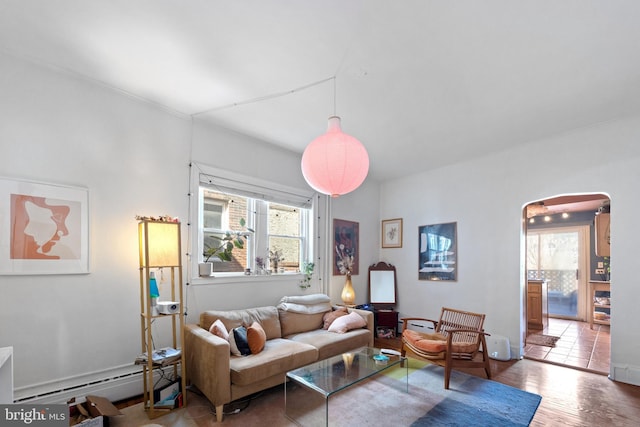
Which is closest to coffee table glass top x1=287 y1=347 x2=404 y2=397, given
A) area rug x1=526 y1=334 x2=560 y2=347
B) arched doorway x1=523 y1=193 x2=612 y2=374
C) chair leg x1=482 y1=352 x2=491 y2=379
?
chair leg x1=482 y1=352 x2=491 y2=379

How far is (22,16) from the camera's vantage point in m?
2.05

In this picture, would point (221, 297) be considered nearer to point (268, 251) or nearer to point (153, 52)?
point (268, 251)

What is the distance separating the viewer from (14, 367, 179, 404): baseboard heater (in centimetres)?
244

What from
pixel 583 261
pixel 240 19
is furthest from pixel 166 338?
pixel 583 261

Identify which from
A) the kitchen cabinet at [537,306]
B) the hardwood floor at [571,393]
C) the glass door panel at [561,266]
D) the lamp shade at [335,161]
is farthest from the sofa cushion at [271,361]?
the glass door panel at [561,266]

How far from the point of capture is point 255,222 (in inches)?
161

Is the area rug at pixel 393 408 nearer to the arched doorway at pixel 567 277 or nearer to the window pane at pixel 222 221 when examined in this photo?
the window pane at pixel 222 221

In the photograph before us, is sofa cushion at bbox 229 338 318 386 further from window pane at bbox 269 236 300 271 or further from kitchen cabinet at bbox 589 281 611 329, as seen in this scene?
kitchen cabinet at bbox 589 281 611 329

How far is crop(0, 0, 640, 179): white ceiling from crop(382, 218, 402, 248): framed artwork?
2271 mm

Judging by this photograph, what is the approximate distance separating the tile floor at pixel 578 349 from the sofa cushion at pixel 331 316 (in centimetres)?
245

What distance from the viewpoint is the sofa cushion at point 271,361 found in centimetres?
263

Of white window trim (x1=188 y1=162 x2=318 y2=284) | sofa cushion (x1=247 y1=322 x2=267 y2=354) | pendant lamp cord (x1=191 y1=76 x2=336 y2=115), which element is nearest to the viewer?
pendant lamp cord (x1=191 y1=76 x2=336 y2=115)

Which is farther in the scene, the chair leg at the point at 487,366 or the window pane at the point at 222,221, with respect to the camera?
the window pane at the point at 222,221

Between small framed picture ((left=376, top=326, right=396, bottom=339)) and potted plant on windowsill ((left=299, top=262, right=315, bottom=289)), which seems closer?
potted plant on windowsill ((left=299, top=262, right=315, bottom=289))
